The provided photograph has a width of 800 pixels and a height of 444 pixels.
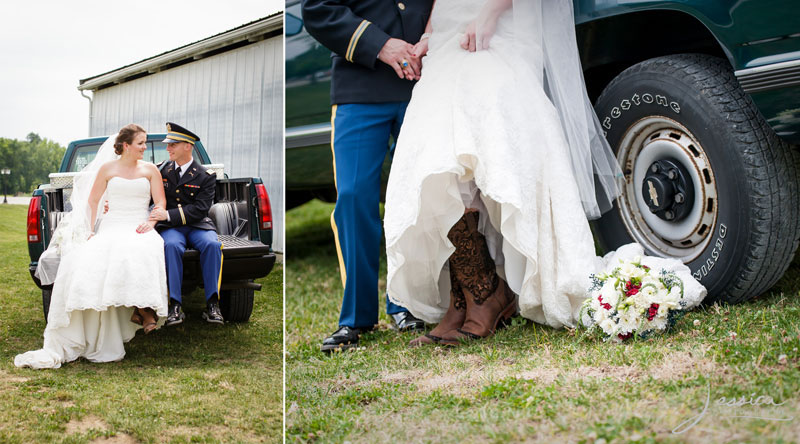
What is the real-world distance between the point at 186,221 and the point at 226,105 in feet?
1.58

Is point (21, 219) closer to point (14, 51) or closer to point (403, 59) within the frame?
point (14, 51)

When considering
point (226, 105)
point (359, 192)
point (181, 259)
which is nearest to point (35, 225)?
point (181, 259)

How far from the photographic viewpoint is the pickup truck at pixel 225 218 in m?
2.43

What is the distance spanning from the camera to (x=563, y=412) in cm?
179

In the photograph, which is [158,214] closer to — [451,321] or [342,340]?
[342,340]

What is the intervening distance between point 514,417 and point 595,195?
53.7 inches

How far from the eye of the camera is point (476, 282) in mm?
2906

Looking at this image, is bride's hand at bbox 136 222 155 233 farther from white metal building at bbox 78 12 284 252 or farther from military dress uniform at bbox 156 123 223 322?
white metal building at bbox 78 12 284 252

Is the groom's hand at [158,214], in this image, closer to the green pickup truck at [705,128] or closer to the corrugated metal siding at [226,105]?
the corrugated metal siding at [226,105]

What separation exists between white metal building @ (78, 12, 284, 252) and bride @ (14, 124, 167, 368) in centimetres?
11

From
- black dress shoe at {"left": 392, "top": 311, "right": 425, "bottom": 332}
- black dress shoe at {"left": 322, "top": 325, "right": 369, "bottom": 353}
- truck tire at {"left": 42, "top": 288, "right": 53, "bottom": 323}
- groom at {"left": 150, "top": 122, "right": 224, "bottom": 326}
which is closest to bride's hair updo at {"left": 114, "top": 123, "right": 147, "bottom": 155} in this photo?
groom at {"left": 150, "top": 122, "right": 224, "bottom": 326}

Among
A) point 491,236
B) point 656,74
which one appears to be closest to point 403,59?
point 491,236

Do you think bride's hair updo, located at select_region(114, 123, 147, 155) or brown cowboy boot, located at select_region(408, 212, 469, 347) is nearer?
bride's hair updo, located at select_region(114, 123, 147, 155)

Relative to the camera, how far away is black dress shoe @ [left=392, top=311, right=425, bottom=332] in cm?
328
